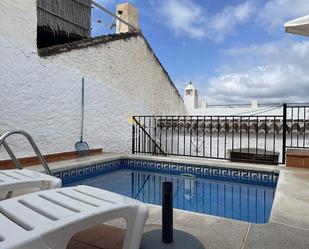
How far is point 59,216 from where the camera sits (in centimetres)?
102

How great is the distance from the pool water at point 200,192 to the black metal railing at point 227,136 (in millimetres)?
1600

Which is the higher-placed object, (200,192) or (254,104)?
(254,104)

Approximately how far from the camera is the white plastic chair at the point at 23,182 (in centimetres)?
160

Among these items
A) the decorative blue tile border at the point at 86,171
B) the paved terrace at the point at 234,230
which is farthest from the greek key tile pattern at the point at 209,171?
the paved terrace at the point at 234,230

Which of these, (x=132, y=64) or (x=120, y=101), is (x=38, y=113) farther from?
(x=132, y=64)

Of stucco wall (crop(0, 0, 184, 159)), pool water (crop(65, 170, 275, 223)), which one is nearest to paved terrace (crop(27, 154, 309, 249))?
pool water (crop(65, 170, 275, 223))

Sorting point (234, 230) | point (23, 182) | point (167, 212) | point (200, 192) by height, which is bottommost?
point (200, 192)

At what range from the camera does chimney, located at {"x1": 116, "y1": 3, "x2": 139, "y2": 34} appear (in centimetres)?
866

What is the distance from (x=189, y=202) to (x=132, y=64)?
5.47 m

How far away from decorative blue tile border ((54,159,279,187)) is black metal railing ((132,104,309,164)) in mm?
931

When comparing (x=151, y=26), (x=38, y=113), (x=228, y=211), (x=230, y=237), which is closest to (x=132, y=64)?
(x=151, y=26)

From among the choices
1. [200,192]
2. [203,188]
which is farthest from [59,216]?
[203,188]

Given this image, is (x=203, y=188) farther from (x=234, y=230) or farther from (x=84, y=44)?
(x=84, y=44)

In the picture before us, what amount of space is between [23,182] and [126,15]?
8143mm
